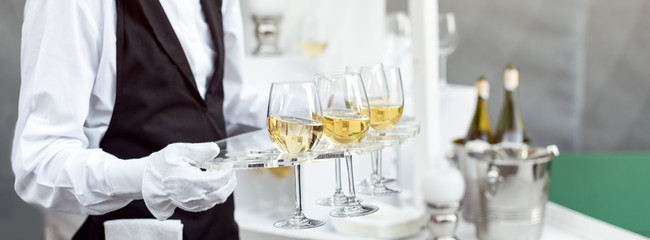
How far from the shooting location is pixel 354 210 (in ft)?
4.15

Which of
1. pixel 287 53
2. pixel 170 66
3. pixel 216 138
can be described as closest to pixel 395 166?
pixel 287 53

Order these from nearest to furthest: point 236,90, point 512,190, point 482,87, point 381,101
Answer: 1. point 381,101
2. point 236,90
3. point 512,190
4. point 482,87

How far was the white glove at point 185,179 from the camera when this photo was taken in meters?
1.17

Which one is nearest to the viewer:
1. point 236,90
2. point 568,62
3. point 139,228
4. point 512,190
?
point 139,228

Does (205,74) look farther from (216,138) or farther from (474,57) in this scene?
(474,57)

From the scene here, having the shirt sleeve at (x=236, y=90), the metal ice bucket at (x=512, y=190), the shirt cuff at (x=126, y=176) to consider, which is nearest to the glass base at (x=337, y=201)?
the shirt cuff at (x=126, y=176)

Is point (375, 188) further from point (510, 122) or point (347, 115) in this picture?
point (510, 122)

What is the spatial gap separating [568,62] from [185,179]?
519cm

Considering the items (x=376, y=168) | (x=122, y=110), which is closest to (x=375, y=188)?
(x=376, y=168)

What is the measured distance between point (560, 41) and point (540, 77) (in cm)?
34

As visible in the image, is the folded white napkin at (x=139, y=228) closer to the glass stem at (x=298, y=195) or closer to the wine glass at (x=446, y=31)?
the glass stem at (x=298, y=195)

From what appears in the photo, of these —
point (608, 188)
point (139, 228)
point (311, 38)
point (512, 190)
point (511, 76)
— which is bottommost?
point (608, 188)

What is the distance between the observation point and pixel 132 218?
1634mm

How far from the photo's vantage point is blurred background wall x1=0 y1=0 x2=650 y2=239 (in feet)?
18.0
